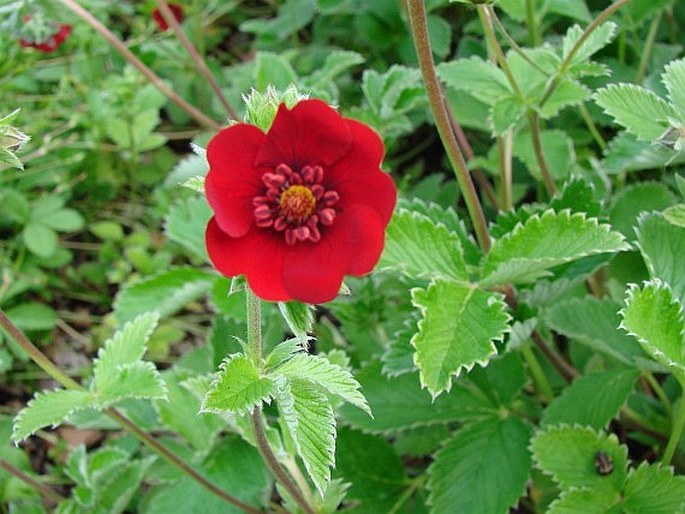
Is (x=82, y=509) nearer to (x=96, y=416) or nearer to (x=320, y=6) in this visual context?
(x=96, y=416)

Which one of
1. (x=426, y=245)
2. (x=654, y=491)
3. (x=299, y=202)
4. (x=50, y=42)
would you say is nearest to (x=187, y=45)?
(x=50, y=42)

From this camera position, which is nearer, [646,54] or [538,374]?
[538,374]

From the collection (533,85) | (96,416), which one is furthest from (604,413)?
(96,416)

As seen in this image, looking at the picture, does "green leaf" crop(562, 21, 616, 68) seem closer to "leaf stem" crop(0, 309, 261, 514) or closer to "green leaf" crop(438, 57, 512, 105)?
"green leaf" crop(438, 57, 512, 105)

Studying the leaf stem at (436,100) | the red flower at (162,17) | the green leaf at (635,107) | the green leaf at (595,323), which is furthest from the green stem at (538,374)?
the red flower at (162,17)

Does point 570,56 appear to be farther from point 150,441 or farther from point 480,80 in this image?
point 150,441

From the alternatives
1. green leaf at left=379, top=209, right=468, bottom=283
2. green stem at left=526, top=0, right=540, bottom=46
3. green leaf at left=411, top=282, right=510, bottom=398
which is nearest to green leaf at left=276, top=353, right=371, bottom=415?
green leaf at left=411, top=282, right=510, bottom=398
